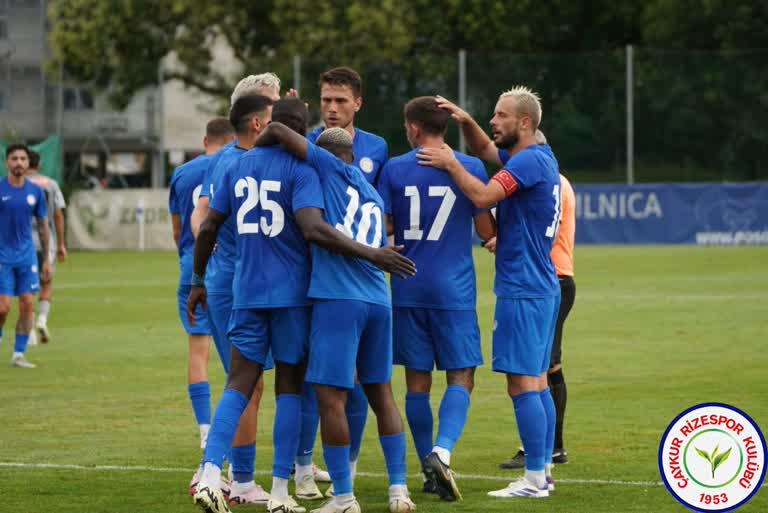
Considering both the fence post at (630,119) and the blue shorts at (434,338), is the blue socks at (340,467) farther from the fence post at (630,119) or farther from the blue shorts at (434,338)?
the fence post at (630,119)

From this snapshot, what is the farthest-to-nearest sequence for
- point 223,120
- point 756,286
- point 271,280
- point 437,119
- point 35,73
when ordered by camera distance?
1. point 35,73
2. point 756,286
3. point 223,120
4. point 437,119
5. point 271,280

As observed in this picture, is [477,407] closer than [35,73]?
Yes

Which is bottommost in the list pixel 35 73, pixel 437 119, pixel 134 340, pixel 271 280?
pixel 134 340

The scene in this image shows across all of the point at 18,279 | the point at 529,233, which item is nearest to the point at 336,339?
the point at 529,233

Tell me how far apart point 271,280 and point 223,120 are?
2.59 meters

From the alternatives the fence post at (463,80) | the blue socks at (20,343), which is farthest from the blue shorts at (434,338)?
the fence post at (463,80)

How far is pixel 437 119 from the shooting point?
915 centimetres

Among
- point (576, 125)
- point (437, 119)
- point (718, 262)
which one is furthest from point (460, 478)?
point (576, 125)

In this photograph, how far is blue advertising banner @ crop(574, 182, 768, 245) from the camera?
38.1 metres

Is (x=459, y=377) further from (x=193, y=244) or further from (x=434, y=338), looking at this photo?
(x=193, y=244)

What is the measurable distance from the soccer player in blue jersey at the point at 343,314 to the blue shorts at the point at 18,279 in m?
9.22

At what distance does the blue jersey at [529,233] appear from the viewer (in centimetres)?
906

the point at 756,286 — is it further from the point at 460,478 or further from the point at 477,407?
Result: the point at 460,478


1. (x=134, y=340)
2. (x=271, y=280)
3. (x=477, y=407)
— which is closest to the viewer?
(x=271, y=280)
